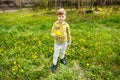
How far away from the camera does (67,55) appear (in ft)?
23.2

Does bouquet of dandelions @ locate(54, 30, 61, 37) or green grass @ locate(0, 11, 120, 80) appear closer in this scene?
bouquet of dandelions @ locate(54, 30, 61, 37)

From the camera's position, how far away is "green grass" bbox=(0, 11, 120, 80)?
5969 mm

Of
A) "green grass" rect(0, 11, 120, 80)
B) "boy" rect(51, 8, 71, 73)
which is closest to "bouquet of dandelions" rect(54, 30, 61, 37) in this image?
"boy" rect(51, 8, 71, 73)

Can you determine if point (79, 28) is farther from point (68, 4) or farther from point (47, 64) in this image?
point (68, 4)

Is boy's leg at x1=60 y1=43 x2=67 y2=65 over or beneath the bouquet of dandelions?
beneath

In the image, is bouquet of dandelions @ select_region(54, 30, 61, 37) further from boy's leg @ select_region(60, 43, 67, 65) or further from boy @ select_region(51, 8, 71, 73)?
boy's leg @ select_region(60, 43, 67, 65)

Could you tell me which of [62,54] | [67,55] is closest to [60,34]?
[62,54]

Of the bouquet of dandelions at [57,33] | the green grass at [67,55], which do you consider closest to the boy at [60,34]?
the bouquet of dandelions at [57,33]

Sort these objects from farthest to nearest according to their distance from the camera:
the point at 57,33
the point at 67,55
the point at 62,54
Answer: the point at 67,55
the point at 62,54
the point at 57,33

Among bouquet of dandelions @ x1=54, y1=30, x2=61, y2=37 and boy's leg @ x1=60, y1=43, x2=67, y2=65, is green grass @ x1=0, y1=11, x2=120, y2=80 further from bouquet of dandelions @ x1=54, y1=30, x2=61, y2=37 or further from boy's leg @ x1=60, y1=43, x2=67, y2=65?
bouquet of dandelions @ x1=54, y1=30, x2=61, y2=37

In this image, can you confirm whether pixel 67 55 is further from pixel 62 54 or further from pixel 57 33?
pixel 57 33

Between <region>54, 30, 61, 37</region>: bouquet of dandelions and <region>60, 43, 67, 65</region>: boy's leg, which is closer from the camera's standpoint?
<region>54, 30, 61, 37</region>: bouquet of dandelions

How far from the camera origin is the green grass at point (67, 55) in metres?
5.97

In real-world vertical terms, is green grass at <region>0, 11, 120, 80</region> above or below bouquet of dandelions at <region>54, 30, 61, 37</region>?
below
